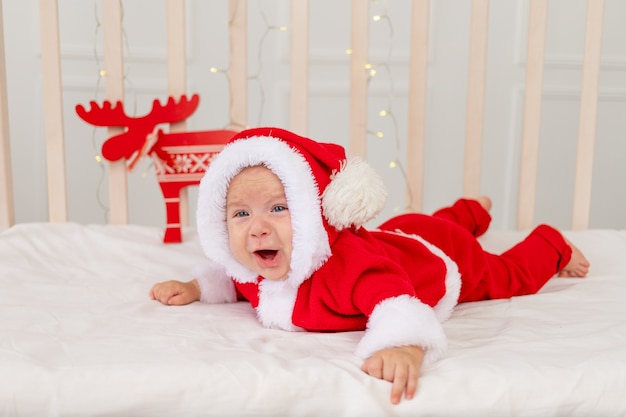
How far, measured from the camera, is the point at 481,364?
2.54 ft

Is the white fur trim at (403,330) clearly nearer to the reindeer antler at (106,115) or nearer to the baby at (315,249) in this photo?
the baby at (315,249)

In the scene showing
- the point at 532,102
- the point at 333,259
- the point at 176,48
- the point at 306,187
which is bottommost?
the point at 333,259

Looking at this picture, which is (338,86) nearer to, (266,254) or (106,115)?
(106,115)

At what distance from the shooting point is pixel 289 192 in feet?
2.89

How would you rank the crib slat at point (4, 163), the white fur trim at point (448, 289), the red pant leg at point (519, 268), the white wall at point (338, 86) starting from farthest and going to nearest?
the white wall at point (338, 86), the crib slat at point (4, 163), the red pant leg at point (519, 268), the white fur trim at point (448, 289)

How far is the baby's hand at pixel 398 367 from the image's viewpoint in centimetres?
72

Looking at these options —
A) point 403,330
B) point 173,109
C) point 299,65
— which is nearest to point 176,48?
point 173,109

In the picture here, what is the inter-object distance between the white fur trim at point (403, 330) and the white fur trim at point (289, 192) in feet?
0.42

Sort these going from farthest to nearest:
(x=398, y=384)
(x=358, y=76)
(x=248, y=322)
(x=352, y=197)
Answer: (x=358, y=76) < (x=248, y=322) < (x=352, y=197) < (x=398, y=384)

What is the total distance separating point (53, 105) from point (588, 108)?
1171 millimetres

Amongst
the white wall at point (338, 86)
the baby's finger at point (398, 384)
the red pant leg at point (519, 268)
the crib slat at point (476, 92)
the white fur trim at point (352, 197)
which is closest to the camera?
the baby's finger at point (398, 384)

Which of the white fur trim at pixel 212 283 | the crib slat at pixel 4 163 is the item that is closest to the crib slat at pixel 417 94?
the white fur trim at pixel 212 283

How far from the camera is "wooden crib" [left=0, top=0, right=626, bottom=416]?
0.73 meters

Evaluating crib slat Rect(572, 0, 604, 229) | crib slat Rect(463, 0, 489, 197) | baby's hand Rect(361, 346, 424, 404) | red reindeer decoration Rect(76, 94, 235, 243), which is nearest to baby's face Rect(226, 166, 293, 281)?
baby's hand Rect(361, 346, 424, 404)
